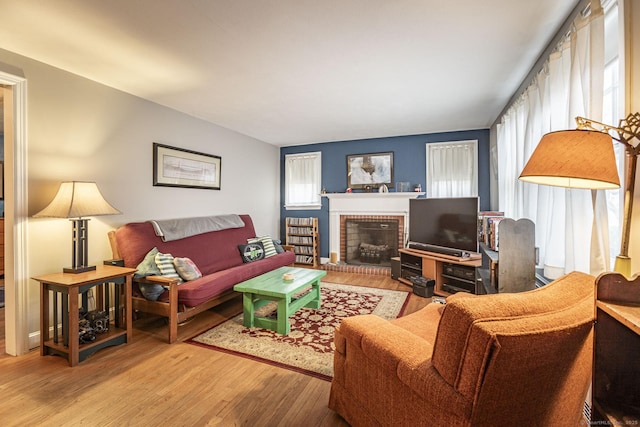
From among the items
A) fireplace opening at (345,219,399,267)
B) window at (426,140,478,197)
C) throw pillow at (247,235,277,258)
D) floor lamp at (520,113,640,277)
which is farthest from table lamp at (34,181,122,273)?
window at (426,140,478,197)

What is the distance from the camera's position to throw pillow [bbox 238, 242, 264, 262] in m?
4.11

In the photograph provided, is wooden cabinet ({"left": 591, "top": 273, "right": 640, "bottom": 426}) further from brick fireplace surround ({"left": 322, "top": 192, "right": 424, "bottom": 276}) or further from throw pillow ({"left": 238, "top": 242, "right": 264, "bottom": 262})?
brick fireplace surround ({"left": 322, "top": 192, "right": 424, "bottom": 276})

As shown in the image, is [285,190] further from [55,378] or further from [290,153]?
[55,378]

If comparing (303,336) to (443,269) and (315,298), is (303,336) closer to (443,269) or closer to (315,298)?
(315,298)

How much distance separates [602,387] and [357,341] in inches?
35.4

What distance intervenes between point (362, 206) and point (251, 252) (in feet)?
7.52

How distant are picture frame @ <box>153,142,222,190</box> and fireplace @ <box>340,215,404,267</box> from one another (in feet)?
8.18

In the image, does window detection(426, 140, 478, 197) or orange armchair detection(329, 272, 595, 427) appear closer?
orange armchair detection(329, 272, 595, 427)

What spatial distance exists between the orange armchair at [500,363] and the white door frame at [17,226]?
9.73 feet

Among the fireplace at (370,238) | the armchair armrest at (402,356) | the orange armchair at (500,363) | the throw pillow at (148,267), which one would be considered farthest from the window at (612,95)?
the fireplace at (370,238)

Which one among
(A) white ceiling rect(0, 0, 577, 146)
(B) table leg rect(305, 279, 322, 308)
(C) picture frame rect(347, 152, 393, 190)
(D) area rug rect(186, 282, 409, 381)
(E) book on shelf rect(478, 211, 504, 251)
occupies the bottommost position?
(D) area rug rect(186, 282, 409, 381)

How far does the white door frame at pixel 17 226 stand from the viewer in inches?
93.7

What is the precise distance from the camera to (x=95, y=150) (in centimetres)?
299

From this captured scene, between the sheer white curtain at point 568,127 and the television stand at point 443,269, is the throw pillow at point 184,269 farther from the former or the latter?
the sheer white curtain at point 568,127
